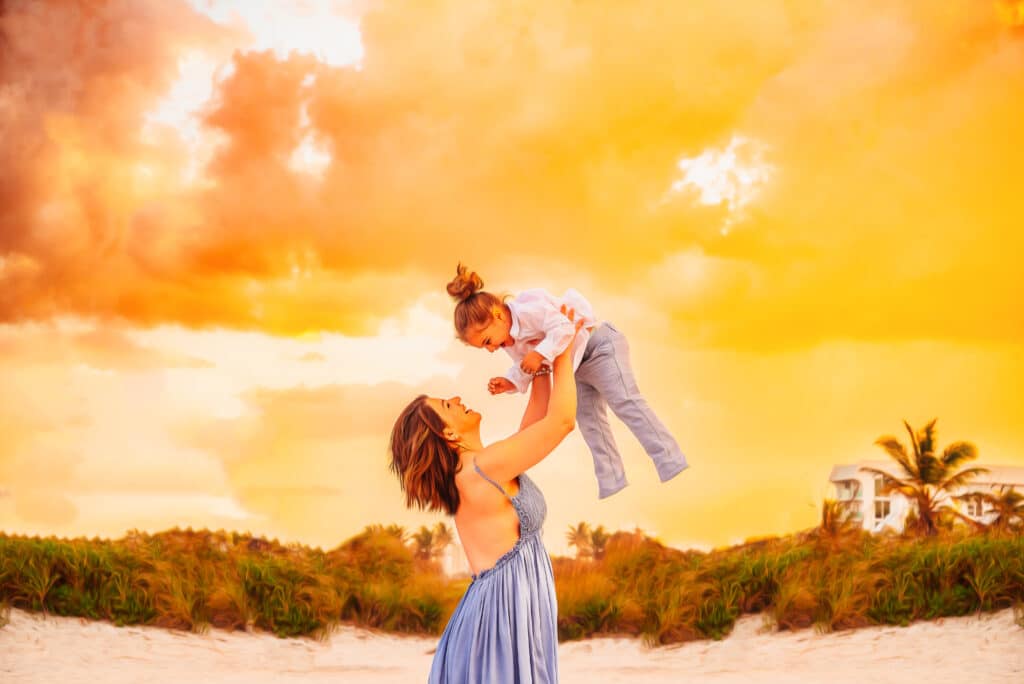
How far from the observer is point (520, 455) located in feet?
12.4

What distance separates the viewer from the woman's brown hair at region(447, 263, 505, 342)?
4.52 m

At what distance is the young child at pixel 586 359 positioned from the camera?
178 inches

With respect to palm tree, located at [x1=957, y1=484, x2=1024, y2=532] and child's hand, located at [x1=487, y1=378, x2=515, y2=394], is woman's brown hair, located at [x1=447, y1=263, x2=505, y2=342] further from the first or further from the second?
palm tree, located at [x1=957, y1=484, x2=1024, y2=532]

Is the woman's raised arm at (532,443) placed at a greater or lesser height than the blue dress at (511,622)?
greater

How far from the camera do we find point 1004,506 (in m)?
14.4

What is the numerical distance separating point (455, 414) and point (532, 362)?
1.36 ft

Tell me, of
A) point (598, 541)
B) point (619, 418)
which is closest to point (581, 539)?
point (598, 541)

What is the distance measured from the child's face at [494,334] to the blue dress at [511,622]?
0.81 metres

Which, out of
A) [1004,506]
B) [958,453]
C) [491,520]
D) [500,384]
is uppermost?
[958,453]

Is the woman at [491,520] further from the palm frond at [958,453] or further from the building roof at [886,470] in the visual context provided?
the building roof at [886,470]

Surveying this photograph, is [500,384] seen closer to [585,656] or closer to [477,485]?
[477,485]

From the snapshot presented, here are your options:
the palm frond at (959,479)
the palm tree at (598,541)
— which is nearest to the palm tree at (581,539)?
the palm tree at (598,541)

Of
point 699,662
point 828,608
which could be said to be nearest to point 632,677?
point 699,662

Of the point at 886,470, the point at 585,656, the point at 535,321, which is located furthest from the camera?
the point at 886,470
